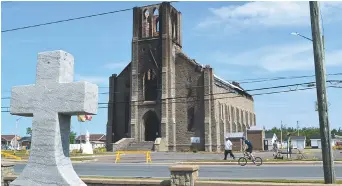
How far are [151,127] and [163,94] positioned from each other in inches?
249

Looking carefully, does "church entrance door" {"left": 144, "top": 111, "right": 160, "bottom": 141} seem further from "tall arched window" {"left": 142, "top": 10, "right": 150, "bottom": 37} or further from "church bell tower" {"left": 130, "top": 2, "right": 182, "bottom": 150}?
"tall arched window" {"left": 142, "top": 10, "right": 150, "bottom": 37}

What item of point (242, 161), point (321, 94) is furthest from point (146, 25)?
point (321, 94)

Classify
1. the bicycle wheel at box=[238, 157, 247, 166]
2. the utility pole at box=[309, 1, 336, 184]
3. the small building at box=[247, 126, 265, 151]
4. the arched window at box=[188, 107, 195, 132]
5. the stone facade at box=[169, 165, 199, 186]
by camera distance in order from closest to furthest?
the stone facade at box=[169, 165, 199, 186] < the utility pole at box=[309, 1, 336, 184] < the bicycle wheel at box=[238, 157, 247, 166] < the arched window at box=[188, 107, 195, 132] < the small building at box=[247, 126, 265, 151]

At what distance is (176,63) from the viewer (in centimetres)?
5366

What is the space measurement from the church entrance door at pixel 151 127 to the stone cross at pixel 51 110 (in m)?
46.1

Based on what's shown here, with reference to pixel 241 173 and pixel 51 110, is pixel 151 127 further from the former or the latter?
pixel 51 110

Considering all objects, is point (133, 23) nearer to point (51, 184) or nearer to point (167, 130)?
point (167, 130)

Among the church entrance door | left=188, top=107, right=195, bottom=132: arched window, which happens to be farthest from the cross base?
the church entrance door

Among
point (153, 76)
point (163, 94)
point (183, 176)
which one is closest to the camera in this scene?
point (183, 176)

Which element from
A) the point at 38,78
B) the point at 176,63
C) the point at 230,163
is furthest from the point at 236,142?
the point at 38,78

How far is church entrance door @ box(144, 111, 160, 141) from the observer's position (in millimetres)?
53325

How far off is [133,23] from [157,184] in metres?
47.7

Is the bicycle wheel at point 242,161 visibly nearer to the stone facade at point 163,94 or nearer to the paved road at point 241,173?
the paved road at point 241,173

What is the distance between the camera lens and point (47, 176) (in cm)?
657
